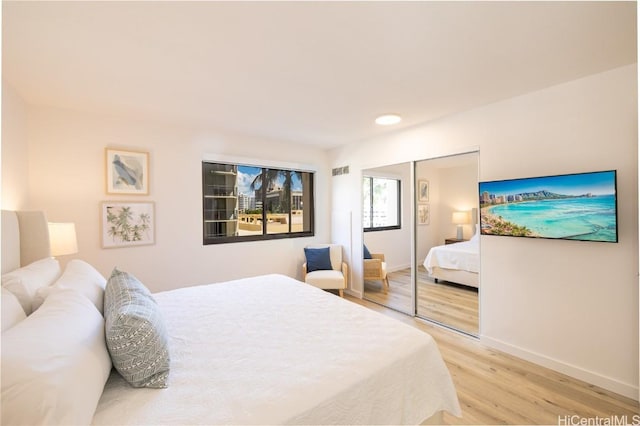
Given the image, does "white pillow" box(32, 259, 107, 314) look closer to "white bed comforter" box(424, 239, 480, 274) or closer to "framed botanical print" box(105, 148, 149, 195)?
"framed botanical print" box(105, 148, 149, 195)

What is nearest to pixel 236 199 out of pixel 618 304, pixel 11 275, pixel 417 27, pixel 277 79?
pixel 277 79

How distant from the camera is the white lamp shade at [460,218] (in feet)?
10.4

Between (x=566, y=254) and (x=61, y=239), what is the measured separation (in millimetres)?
4272

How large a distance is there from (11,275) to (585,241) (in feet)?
12.5

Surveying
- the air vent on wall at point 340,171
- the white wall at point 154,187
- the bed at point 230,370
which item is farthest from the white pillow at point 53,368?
the air vent on wall at point 340,171

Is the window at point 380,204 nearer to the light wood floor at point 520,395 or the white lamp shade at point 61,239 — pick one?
the light wood floor at point 520,395

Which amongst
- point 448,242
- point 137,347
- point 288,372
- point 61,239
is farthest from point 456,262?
point 61,239

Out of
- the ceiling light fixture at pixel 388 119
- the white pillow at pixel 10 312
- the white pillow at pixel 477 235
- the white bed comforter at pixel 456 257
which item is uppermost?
the ceiling light fixture at pixel 388 119

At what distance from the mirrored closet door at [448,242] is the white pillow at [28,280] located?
11.5ft

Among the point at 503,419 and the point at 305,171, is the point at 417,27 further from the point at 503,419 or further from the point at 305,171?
the point at 305,171

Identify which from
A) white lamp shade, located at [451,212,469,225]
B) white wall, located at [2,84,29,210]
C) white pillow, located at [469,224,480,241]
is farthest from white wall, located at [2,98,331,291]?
Answer: white pillow, located at [469,224,480,241]

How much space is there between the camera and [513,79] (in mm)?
2283

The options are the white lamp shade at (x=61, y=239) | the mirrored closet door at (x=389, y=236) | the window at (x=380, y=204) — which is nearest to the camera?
the white lamp shade at (x=61, y=239)

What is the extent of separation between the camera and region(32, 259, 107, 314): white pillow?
52.9 inches
